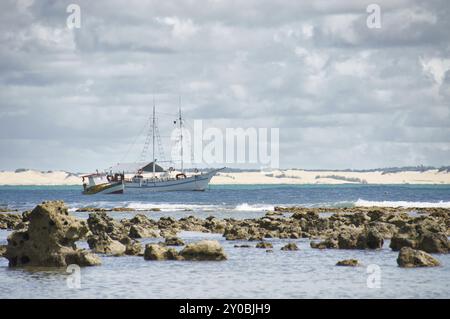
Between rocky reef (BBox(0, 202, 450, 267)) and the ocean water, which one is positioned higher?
rocky reef (BBox(0, 202, 450, 267))

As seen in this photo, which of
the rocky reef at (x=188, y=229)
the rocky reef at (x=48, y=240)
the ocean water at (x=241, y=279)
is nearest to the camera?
the ocean water at (x=241, y=279)

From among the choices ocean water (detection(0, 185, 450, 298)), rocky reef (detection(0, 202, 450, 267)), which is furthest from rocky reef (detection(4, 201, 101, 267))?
ocean water (detection(0, 185, 450, 298))

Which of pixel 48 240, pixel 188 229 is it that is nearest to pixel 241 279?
pixel 48 240

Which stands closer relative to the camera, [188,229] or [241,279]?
[241,279]

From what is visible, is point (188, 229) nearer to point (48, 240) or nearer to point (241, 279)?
point (48, 240)

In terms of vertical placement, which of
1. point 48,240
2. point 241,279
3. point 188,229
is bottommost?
point 241,279

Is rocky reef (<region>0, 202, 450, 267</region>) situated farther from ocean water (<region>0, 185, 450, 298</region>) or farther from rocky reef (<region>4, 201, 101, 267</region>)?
ocean water (<region>0, 185, 450, 298</region>)

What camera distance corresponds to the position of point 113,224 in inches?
2295

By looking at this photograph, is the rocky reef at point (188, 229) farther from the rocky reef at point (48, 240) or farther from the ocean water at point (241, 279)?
the ocean water at point (241, 279)

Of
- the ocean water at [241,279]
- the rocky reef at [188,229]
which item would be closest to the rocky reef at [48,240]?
the rocky reef at [188,229]
